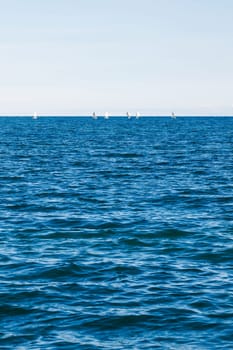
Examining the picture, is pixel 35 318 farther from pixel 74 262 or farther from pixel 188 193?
pixel 188 193

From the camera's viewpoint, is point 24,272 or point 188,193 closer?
point 24,272

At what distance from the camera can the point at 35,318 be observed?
17266 millimetres

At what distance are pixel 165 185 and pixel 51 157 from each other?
102ft

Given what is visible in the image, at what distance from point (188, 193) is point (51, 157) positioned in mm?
35817

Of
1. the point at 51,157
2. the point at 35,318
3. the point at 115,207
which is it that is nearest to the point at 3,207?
the point at 115,207

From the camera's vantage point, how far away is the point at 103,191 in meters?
43.0

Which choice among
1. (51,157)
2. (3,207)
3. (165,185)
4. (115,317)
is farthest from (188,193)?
(51,157)

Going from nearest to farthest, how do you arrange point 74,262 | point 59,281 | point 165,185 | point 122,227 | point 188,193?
1. point 59,281
2. point 74,262
3. point 122,227
4. point 188,193
5. point 165,185

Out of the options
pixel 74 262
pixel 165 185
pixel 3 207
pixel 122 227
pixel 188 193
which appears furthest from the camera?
pixel 165 185

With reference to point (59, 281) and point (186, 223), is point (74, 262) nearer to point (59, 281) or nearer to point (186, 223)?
point (59, 281)

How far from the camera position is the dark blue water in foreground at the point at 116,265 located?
16.4 m

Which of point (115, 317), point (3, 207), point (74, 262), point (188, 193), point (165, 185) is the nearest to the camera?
point (115, 317)

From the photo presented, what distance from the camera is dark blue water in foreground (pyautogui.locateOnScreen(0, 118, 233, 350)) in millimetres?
16391

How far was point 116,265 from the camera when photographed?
22797mm
